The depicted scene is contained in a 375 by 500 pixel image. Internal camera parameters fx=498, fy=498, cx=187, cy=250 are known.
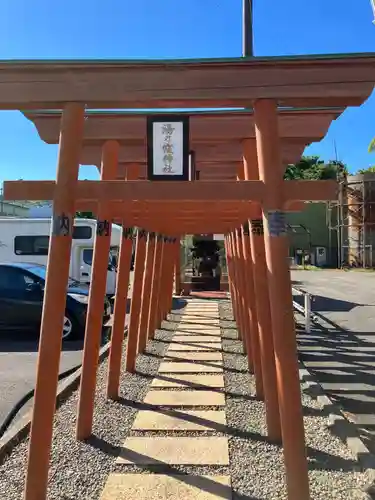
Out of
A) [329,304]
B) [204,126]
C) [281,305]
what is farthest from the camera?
[329,304]

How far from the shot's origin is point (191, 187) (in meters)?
3.37

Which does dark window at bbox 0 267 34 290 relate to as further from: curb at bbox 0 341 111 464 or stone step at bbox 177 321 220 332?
curb at bbox 0 341 111 464

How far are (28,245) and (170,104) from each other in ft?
39.9

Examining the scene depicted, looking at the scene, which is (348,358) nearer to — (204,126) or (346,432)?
(346,432)

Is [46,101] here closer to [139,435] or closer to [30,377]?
[139,435]

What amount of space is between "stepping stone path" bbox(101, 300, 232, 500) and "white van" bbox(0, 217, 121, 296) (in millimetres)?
7139

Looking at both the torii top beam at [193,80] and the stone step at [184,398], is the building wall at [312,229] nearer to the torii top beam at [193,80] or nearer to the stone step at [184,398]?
the stone step at [184,398]

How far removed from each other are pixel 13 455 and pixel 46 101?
2.78 m

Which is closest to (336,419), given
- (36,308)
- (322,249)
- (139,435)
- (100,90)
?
(139,435)

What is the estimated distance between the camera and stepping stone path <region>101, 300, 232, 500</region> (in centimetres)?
342

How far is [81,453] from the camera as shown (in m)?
4.00

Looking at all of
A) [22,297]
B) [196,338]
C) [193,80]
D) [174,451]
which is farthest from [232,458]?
[22,297]

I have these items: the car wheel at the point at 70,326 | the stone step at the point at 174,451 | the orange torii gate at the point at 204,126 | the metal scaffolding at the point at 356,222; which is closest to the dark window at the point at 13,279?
the car wheel at the point at 70,326

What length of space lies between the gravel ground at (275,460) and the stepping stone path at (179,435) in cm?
11
